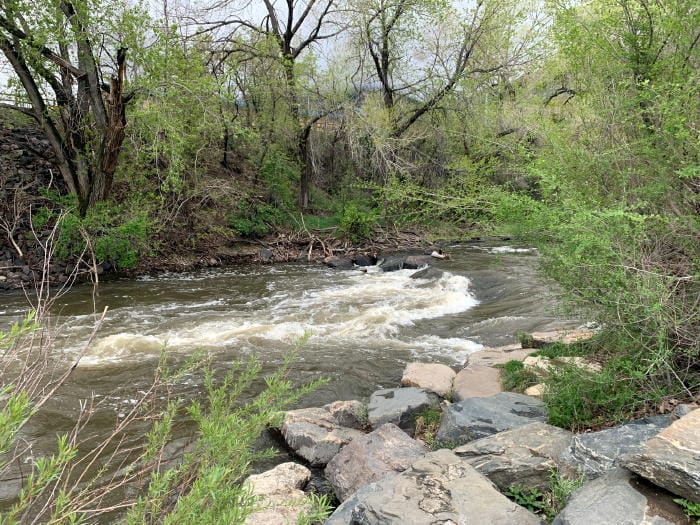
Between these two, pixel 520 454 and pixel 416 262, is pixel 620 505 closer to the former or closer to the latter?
pixel 520 454

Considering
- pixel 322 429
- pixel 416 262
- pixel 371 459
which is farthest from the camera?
pixel 416 262

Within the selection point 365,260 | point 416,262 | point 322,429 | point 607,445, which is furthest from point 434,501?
point 365,260

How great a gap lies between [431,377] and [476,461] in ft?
8.14

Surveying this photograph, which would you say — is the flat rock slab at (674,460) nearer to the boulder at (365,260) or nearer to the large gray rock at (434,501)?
the large gray rock at (434,501)

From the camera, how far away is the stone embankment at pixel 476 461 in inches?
93.6

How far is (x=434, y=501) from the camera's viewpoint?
8.73 ft

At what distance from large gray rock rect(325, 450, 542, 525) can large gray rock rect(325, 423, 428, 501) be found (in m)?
0.72

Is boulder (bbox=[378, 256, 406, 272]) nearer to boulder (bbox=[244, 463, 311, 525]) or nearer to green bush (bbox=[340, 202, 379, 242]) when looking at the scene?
green bush (bbox=[340, 202, 379, 242])

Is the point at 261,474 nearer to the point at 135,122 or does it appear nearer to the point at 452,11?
the point at 135,122

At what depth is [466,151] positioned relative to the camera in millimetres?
18203

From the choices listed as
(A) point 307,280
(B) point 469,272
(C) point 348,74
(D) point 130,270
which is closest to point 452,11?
(C) point 348,74

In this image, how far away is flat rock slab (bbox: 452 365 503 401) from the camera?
17.2 ft

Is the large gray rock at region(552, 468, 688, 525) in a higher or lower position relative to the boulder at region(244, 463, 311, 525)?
higher

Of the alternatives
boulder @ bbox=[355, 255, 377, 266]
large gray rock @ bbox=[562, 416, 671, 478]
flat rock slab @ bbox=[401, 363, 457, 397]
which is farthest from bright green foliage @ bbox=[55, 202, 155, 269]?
large gray rock @ bbox=[562, 416, 671, 478]
